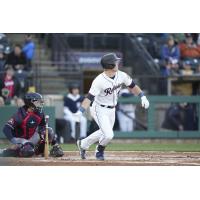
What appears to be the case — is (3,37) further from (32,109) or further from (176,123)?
(32,109)

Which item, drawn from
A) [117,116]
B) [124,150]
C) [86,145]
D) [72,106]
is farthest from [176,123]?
[86,145]

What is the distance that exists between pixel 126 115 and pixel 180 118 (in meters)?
1.32

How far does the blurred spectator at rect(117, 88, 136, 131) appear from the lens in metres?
17.7

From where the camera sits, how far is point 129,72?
65.3 ft

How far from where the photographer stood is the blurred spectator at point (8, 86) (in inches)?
664

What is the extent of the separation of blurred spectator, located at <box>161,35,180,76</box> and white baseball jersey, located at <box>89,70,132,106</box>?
7.55m

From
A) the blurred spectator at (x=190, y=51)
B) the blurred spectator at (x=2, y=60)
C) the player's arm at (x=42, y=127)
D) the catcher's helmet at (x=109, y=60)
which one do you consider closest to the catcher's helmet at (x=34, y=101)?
the player's arm at (x=42, y=127)

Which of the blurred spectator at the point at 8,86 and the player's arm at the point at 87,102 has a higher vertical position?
the blurred spectator at the point at 8,86

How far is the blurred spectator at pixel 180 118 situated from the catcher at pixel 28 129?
20.2 feet

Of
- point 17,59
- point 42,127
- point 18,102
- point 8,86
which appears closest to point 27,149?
point 42,127

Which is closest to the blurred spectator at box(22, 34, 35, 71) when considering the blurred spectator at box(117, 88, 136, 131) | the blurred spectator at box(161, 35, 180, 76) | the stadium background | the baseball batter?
the stadium background

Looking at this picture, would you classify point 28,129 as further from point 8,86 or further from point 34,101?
point 8,86

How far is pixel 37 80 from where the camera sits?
18.4 m

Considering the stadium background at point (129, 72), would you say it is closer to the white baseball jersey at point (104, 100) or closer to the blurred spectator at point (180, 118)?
the blurred spectator at point (180, 118)
